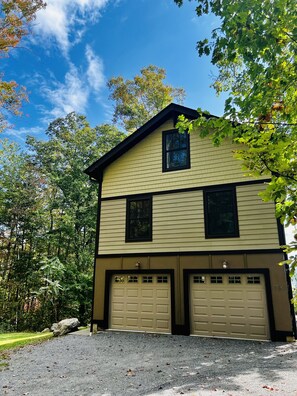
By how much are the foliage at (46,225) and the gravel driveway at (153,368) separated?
832 centimetres

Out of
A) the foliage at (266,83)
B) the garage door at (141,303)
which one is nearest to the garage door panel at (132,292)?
the garage door at (141,303)

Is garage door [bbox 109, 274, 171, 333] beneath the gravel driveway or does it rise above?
above

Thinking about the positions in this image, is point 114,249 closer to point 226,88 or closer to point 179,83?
point 226,88

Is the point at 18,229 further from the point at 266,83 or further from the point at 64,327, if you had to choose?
the point at 266,83

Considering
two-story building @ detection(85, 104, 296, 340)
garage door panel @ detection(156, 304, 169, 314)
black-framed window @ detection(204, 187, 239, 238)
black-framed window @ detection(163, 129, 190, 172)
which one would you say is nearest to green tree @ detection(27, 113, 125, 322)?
two-story building @ detection(85, 104, 296, 340)

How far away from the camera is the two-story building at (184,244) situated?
8.27 meters

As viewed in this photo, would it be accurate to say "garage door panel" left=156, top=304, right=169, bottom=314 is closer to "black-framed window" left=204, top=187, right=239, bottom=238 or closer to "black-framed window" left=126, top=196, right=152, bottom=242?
"black-framed window" left=126, top=196, right=152, bottom=242

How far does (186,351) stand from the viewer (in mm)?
6926

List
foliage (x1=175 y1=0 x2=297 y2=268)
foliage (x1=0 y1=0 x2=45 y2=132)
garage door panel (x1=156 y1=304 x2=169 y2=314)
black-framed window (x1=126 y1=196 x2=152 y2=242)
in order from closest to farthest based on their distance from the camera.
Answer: foliage (x1=175 y1=0 x2=297 y2=268)
garage door panel (x1=156 y1=304 x2=169 y2=314)
black-framed window (x1=126 y1=196 x2=152 y2=242)
foliage (x1=0 y1=0 x2=45 y2=132)

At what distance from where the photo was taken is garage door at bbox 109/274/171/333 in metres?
9.21

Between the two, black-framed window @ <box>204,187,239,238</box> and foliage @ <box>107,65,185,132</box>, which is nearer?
black-framed window @ <box>204,187,239,238</box>

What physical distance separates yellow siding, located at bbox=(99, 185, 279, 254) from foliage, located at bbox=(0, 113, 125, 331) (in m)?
6.38

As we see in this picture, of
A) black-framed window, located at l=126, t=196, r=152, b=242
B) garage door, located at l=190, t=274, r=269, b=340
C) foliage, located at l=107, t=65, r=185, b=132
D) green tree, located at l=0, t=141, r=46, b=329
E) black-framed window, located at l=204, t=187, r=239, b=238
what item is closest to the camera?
garage door, located at l=190, t=274, r=269, b=340

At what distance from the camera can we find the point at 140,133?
10984 mm
